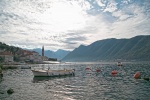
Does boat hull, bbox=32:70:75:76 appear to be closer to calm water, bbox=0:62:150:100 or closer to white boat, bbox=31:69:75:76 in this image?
white boat, bbox=31:69:75:76

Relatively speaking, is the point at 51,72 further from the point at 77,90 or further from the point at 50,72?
the point at 77,90

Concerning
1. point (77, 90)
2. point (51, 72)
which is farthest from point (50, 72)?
point (77, 90)

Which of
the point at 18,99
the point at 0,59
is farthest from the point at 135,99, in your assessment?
the point at 0,59

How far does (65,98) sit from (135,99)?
1264cm

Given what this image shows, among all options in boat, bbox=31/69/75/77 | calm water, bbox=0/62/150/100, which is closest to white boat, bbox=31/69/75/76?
boat, bbox=31/69/75/77

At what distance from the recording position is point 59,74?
86.1 meters

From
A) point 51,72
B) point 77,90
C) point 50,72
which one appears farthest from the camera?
point 51,72

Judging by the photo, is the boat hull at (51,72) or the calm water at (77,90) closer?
the calm water at (77,90)

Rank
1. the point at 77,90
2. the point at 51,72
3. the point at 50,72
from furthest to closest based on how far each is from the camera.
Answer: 1. the point at 51,72
2. the point at 50,72
3. the point at 77,90

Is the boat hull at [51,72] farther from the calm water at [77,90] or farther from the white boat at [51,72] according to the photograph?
the calm water at [77,90]

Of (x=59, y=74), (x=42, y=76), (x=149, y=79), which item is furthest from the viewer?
(x=59, y=74)

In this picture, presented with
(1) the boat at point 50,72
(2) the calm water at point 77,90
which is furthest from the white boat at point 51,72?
(2) the calm water at point 77,90

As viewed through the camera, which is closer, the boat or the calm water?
the calm water

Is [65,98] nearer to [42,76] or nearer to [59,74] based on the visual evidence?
[42,76]
